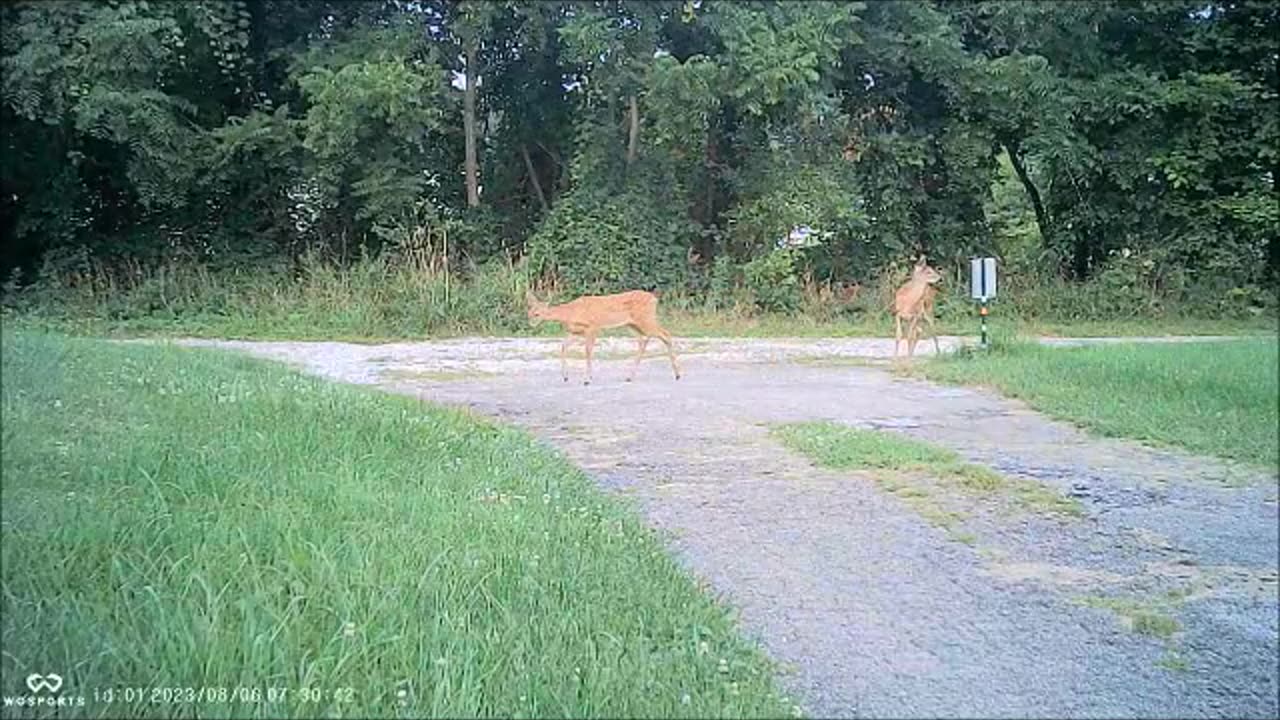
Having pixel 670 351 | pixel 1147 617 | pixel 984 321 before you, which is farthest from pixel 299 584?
pixel 670 351

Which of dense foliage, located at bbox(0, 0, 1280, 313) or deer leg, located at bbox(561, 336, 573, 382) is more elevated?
dense foliage, located at bbox(0, 0, 1280, 313)

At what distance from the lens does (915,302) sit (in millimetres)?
6637

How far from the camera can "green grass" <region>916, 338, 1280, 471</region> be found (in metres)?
1.41

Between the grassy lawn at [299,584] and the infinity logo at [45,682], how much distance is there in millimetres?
15

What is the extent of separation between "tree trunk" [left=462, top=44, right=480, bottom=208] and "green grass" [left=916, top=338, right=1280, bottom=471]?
34.4ft

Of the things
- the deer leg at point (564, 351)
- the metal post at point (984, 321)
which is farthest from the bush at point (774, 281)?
the metal post at point (984, 321)

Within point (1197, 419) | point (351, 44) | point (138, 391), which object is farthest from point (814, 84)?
point (1197, 419)

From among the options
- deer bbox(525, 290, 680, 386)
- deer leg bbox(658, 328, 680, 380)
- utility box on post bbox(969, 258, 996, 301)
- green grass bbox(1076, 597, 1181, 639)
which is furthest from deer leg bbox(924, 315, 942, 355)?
green grass bbox(1076, 597, 1181, 639)

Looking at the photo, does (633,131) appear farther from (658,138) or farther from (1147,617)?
(1147,617)

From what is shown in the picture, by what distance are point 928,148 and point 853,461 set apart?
7534 millimetres

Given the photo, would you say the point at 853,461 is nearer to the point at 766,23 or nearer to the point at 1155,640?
the point at 1155,640

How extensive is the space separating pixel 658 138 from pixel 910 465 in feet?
30.7

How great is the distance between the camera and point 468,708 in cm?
169
